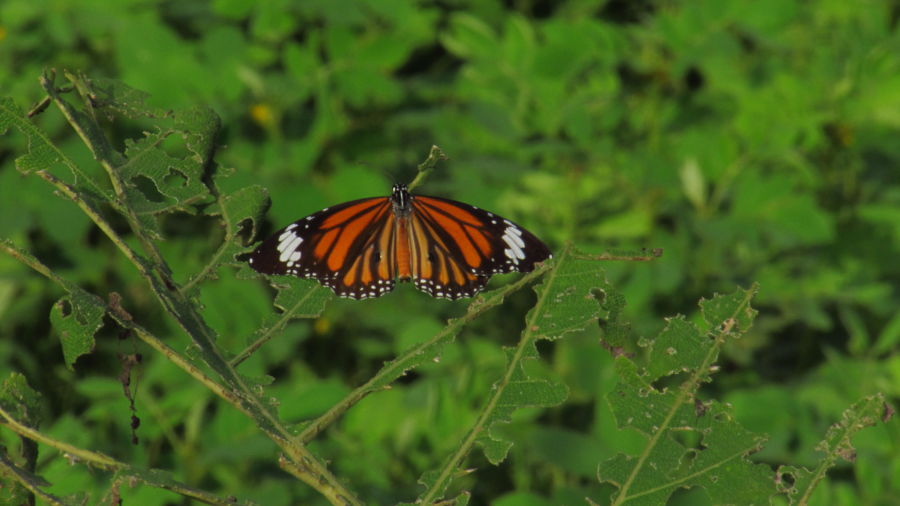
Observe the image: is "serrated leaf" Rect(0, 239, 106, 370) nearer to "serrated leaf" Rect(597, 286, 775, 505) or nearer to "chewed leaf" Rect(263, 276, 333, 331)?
"chewed leaf" Rect(263, 276, 333, 331)

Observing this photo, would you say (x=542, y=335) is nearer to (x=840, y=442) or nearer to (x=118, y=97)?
(x=840, y=442)

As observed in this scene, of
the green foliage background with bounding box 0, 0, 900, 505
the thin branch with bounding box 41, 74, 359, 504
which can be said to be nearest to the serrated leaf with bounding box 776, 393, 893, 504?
the thin branch with bounding box 41, 74, 359, 504

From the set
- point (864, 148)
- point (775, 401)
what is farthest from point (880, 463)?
point (864, 148)

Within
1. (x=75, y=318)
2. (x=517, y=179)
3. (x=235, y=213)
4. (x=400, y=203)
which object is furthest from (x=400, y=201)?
(x=517, y=179)

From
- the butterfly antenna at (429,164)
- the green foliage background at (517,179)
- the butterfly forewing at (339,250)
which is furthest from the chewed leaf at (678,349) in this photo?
the green foliage background at (517,179)

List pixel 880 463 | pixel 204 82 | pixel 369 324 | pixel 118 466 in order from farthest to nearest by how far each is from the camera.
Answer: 1. pixel 369 324
2. pixel 204 82
3. pixel 880 463
4. pixel 118 466

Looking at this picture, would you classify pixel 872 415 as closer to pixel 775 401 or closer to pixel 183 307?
pixel 183 307
